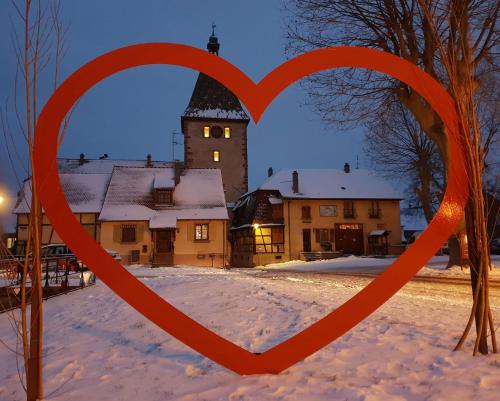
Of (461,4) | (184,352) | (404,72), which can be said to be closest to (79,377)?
(184,352)

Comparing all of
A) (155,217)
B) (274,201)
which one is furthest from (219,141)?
(155,217)

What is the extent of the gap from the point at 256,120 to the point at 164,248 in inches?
1068

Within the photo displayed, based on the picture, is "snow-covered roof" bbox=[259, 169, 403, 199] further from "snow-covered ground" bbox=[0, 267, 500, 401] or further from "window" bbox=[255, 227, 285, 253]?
"snow-covered ground" bbox=[0, 267, 500, 401]

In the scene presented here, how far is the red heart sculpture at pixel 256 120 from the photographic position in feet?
12.0

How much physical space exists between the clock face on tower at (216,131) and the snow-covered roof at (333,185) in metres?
9.15

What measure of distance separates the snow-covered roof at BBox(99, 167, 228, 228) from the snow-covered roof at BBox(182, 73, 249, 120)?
1265cm

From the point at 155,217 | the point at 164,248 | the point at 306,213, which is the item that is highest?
the point at 306,213

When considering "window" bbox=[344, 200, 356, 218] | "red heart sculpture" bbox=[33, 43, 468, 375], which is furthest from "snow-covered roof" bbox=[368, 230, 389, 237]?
"red heart sculpture" bbox=[33, 43, 468, 375]

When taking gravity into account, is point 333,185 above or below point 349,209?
above

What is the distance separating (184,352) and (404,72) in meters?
3.92

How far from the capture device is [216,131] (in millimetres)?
45000

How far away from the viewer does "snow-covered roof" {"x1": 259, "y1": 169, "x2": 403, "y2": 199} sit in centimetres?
3694

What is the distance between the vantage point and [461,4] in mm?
11016

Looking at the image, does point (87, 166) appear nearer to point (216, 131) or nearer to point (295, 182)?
point (216, 131)
